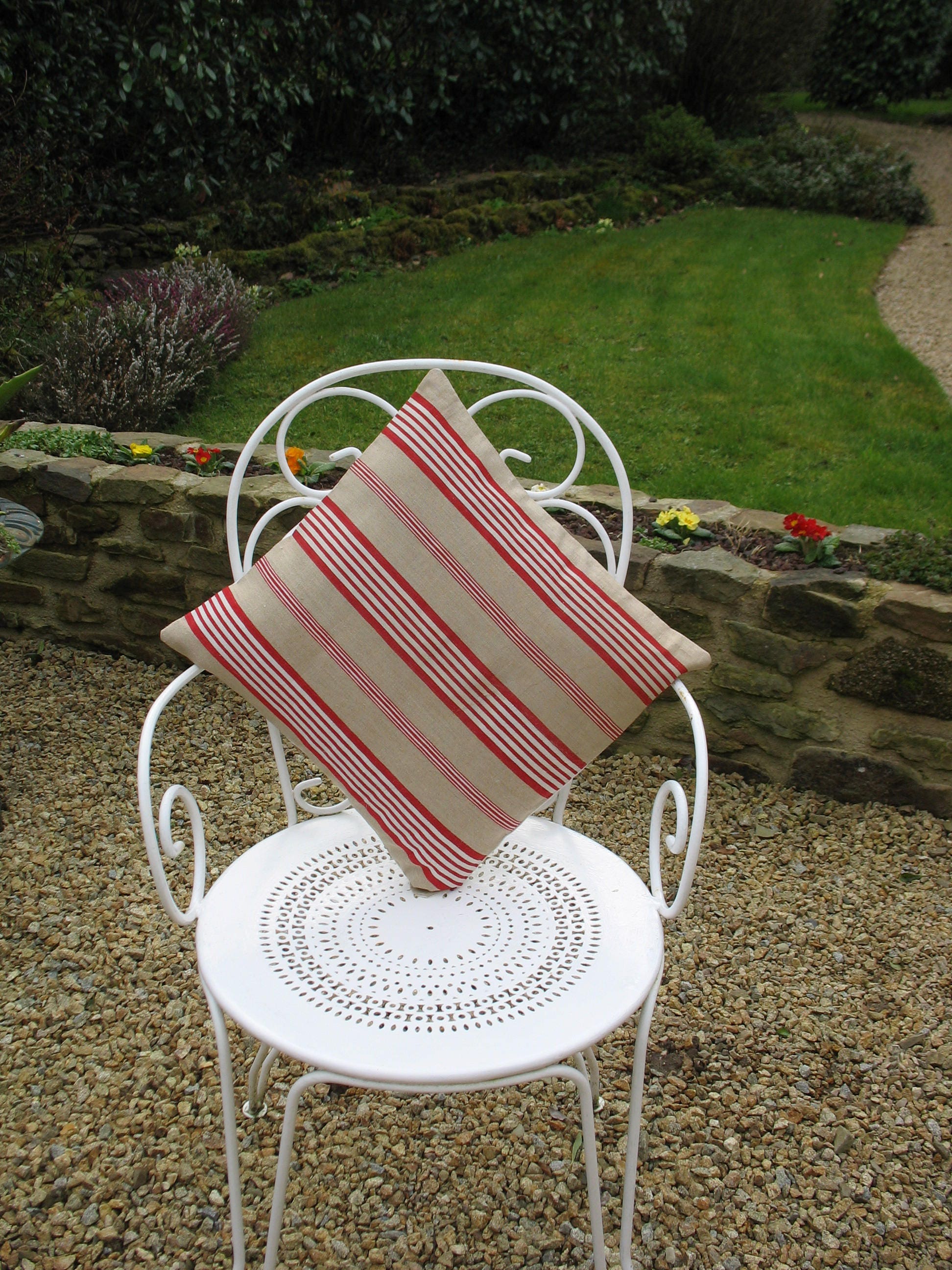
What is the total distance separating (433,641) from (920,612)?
128 cm

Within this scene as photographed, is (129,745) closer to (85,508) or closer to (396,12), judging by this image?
(85,508)

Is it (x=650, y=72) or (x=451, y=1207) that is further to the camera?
(x=650, y=72)

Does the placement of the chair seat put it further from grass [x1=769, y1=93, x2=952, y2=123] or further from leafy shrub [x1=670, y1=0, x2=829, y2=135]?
grass [x1=769, y1=93, x2=952, y2=123]

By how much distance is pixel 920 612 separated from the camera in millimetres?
2104

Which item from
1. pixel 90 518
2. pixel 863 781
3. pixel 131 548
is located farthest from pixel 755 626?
pixel 90 518

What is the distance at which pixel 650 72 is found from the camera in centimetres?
747

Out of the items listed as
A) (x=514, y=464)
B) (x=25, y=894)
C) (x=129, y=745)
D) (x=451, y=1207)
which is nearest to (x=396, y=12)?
(x=514, y=464)

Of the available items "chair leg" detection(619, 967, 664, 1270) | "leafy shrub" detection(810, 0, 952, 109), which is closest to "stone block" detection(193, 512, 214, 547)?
"chair leg" detection(619, 967, 664, 1270)

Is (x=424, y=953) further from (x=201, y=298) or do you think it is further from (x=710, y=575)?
(x=201, y=298)

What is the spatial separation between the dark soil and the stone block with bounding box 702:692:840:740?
32cm

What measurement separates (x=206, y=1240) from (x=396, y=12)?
6981mm

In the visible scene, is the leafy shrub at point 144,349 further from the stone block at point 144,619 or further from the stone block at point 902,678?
the stone block at point 902,678

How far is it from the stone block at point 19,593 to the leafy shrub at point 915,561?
2.25 meters

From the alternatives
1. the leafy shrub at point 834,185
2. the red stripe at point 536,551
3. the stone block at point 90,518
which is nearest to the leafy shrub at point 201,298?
the stone block at point 90,518
